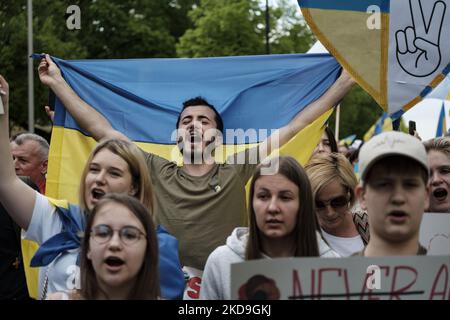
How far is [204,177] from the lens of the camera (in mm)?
5262

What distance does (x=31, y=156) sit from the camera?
652 cm

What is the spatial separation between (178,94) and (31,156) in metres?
1.13

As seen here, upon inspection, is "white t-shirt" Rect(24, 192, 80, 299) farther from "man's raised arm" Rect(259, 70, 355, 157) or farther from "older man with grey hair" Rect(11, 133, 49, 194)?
"older man with grey hair" Rect(11, 133, 49, 194)

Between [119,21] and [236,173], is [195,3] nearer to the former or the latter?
[119,21]

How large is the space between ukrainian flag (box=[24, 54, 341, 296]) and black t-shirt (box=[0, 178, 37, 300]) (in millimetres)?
536

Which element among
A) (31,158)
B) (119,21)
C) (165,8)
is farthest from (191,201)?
(165,8)

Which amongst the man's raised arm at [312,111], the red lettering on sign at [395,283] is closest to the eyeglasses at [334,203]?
the man's raised arm at [312,111]

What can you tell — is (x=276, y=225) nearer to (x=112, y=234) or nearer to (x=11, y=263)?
(x=112, y=234)

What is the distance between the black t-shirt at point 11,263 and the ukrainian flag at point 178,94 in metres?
0.54

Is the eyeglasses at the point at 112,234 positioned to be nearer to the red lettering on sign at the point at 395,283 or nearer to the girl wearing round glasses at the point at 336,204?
the red lettering on sign at the point at 395,283

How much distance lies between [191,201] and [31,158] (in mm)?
1801

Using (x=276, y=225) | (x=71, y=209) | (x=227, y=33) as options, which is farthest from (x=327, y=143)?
(x=227, y=33)

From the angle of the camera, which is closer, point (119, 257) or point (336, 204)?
point (119, 257)

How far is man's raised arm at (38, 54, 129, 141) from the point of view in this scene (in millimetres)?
5672
